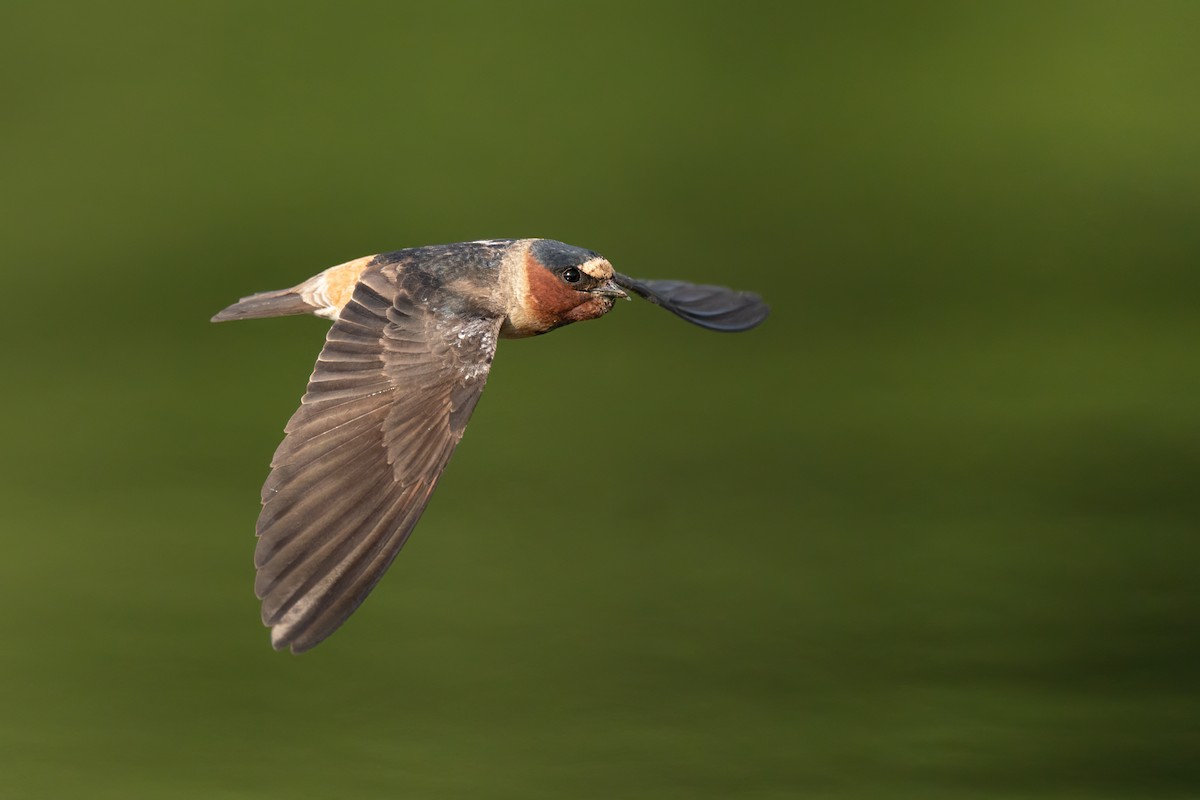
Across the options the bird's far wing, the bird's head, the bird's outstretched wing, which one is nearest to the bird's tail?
the bird's outstretched wing

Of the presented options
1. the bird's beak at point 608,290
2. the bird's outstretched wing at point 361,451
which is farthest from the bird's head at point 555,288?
the bird's outstretched wing at point 361,451

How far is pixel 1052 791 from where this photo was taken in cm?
645

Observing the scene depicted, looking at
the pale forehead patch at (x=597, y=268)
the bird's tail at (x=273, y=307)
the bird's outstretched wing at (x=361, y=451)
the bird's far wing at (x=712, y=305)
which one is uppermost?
the bird's far wing at (x=712, y=305)

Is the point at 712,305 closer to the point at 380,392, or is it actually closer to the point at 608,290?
the point at 608,290

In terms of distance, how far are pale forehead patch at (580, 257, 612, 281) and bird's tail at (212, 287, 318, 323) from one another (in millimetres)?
908

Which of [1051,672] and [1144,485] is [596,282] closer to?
[1051,672]

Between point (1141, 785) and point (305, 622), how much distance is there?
2599mm

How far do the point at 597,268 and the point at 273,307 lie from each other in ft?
3.56

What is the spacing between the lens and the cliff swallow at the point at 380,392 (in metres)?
5.64

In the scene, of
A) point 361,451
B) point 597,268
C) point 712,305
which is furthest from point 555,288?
point 712,305

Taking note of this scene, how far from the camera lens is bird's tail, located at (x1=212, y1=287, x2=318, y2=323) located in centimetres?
693

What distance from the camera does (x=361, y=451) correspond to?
5.93 metres

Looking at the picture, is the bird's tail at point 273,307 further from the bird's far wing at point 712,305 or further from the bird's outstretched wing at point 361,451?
the bird's far wing at point 712,305

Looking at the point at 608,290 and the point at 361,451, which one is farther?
the point at 608,290
